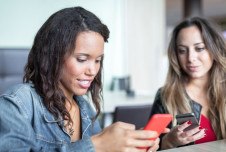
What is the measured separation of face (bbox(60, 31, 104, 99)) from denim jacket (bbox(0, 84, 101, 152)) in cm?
15

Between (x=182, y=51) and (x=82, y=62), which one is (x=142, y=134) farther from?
(x=182, y=51)

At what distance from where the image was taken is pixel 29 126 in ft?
2.83

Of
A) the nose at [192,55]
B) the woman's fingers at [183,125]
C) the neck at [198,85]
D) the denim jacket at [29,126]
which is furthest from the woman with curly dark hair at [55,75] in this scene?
the neck at [198,85]

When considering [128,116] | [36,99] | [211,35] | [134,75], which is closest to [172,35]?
[211,35]

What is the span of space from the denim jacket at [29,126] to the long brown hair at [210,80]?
0.95m

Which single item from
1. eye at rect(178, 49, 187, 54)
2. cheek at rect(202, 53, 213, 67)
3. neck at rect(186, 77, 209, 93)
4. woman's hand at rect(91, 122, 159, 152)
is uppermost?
eye at rect(178, 49, 187, 54)

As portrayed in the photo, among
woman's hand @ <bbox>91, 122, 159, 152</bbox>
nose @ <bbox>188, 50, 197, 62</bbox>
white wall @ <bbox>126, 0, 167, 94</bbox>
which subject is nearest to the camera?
woman's hand @ <bbox>91, 122, 159, 152</bbox>

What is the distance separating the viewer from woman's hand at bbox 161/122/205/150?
3.80 ft

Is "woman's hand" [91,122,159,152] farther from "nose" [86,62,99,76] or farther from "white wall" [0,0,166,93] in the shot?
"white wall" [0,0,166,93]

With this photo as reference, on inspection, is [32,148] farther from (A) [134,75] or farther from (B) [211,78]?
(A) [134,75]

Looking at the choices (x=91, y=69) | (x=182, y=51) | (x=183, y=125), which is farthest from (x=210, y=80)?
(x=91, y=69)

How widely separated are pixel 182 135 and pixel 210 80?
74 cm

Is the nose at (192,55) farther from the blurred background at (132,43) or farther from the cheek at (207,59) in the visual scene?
the blurred background at (132,43)

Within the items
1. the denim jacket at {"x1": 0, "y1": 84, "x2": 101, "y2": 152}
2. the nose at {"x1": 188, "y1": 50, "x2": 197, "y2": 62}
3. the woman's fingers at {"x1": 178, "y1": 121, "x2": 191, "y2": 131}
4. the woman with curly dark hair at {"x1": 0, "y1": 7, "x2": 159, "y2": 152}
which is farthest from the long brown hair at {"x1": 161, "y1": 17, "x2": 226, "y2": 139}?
the denim jacket at {"x1": 0, "y1": 84, "x2": 101, "y2": 152}
